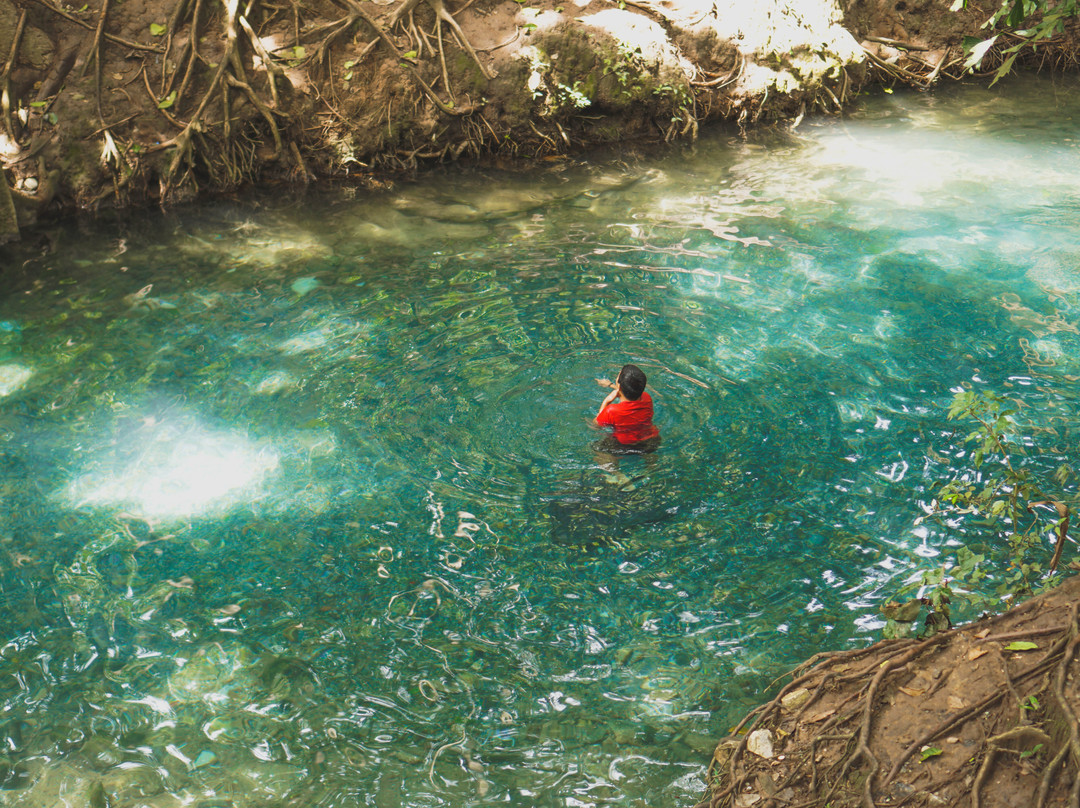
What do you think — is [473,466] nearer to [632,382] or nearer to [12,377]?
[632,382]

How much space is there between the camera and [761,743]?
3896mm

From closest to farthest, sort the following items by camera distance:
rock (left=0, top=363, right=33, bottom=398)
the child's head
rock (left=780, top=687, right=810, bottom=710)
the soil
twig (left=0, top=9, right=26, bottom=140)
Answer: the soil
rock (left=780, top=687, right=810, bottom=710)
the child's head
rock (left=0, top=363, right=33, bottom=398)
twig (left=0, top=9, right=26, bottom=140)

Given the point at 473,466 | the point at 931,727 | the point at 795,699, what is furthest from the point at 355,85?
the point at 931,727

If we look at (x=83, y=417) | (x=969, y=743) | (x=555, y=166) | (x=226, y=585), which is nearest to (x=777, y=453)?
(x=969, y=743)

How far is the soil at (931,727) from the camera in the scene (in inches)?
121

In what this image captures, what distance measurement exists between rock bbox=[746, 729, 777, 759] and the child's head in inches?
99.7

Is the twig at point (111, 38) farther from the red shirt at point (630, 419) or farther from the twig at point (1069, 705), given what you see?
the twig at point (1069, 705)

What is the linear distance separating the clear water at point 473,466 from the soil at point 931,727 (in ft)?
1.60

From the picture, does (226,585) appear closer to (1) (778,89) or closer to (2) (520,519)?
(2) (520,519)

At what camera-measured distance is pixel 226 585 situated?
535 centimetres

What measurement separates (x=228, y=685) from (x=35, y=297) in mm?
5741

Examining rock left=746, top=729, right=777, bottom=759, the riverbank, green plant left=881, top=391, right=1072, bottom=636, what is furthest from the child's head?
the riverbank

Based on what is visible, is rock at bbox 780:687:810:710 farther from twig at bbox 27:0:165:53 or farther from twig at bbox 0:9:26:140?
twig at bbox 27:0:165:53

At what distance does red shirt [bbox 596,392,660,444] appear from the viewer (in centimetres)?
601
